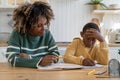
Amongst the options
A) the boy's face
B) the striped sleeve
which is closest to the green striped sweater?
the striped sleeve

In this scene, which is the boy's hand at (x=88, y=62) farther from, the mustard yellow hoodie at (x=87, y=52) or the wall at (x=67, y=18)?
the wall at (x=67, y=18)

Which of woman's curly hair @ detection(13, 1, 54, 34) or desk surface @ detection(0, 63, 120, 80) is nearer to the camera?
desk surface @ detection(0, 63, 120, 80)

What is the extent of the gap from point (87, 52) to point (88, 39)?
4.0 inches

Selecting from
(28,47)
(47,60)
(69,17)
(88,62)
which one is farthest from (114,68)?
(69,17)

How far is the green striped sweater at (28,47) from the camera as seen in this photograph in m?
1.73

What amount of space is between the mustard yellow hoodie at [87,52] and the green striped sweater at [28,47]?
4.6 inches

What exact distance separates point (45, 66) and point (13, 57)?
236 millimetres

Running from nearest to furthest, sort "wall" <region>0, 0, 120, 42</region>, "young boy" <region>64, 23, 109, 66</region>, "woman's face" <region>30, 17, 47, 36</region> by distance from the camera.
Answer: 1. "woman's face" <region>30, 17, 47, 36</region>
2. "young boy" <region>64, 23, 109, 66</region>
3. "wall" <region>0, 0, 120, 42</region>

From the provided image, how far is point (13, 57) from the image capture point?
175cm

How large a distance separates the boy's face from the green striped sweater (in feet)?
0.78

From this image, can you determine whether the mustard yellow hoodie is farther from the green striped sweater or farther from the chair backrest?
the chair backrest

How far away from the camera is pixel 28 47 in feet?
6.22

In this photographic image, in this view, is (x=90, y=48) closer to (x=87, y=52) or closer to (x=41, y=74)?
(x=87, y=52)

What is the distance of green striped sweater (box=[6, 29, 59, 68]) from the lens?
68.2 inches
